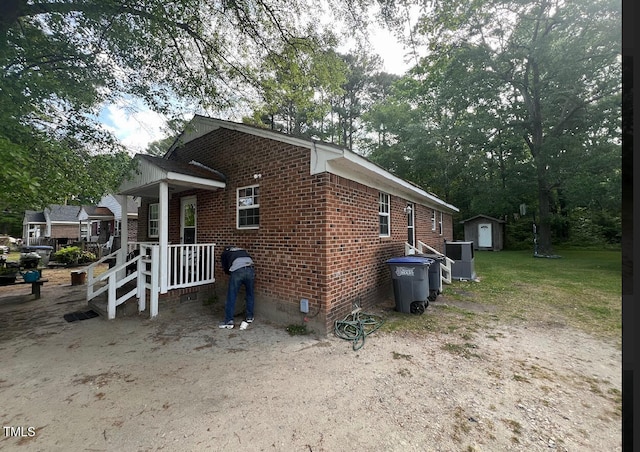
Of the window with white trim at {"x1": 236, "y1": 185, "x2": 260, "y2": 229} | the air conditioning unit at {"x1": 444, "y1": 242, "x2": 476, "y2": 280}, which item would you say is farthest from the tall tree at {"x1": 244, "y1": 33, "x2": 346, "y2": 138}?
the air conditioning unit at {"x1": 444, "y1": 242, "x2": 476, "y2": 280}

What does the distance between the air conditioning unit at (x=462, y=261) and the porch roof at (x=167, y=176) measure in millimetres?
8157

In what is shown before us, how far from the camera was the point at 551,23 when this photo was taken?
468 inches

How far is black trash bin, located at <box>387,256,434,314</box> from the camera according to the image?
5.51 metres

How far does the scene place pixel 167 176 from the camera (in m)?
5.46

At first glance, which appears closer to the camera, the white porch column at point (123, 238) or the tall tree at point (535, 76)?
the white porch column at point (123, 238)

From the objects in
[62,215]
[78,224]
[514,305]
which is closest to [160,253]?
[514,305]

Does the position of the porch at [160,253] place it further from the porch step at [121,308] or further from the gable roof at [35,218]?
the gable roof at [35,218]

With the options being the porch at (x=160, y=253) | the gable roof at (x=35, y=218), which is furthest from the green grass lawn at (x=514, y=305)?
the gable roof at (x=35, y=218)

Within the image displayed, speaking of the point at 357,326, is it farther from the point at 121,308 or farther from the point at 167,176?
the point at 121,308

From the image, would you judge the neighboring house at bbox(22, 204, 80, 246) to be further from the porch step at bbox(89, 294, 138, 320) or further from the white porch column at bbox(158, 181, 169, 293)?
the white porch column at bbox(158, 181, 169, 293)

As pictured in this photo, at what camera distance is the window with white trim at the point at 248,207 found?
5914 millimetres

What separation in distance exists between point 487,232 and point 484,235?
341 millimetres

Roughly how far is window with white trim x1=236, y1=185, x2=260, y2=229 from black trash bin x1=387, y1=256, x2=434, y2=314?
322 cm

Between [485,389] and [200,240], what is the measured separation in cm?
676
